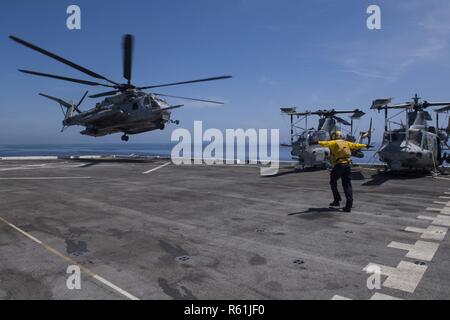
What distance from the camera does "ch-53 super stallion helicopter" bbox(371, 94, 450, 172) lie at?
685 inches

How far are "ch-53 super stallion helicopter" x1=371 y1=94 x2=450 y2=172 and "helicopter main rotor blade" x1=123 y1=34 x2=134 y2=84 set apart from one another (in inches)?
636

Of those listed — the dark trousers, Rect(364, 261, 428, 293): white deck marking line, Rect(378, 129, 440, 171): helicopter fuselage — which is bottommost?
Rect(364, 261, 428, 293): white deck marking line

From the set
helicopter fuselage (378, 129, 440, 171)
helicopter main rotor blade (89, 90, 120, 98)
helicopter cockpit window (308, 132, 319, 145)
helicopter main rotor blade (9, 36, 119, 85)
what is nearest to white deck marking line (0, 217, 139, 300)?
helicopter main rotor blade (9, 36, 119, 85)

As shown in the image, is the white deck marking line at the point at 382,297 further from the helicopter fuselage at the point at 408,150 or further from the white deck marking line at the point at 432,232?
the helicopter fuselage at the point at 408,150

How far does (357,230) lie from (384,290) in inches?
126

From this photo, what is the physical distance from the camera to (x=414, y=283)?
4.86 metres

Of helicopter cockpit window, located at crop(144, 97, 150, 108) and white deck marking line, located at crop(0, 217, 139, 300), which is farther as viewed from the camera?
helicopter cockpit window, located at crop(144, 97, 150, 108)

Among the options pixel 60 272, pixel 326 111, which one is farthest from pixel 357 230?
pixel 326 111

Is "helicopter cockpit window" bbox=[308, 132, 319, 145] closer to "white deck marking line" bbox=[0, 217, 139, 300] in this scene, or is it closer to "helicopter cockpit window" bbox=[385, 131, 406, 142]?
"helicopter cockpit window" bbox=[385, 131, 406, 142]

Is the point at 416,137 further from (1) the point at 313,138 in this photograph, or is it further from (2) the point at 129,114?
(2) the point at 129,114


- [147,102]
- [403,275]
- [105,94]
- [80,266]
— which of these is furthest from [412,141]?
[105,94]

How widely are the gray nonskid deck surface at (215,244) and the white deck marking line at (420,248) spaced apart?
11 cm

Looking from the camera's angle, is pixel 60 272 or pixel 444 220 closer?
pixel 60 272
